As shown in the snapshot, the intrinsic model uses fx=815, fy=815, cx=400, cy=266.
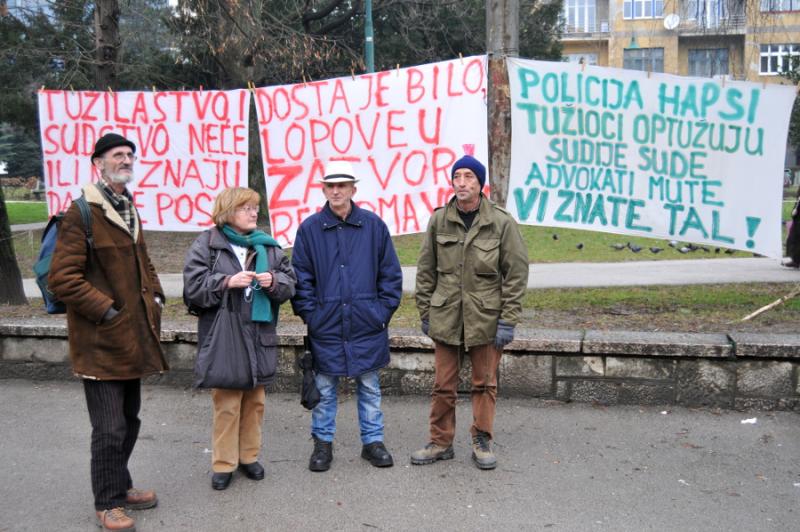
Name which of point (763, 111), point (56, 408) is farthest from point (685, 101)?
point (56, 408)

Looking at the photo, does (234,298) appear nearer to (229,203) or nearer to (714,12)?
(229,203)

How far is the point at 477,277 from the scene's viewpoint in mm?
4469

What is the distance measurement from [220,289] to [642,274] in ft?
24.7

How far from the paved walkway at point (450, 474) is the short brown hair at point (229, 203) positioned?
140 centimetres

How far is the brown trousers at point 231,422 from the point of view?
425cm

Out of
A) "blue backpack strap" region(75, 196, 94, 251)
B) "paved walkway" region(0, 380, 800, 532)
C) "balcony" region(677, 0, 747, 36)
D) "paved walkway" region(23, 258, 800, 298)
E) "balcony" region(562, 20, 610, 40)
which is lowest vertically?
"paved walkway" region(0, 380, 800, 532)

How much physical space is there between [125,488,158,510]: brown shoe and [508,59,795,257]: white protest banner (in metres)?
3.46

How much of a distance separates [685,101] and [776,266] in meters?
6.10

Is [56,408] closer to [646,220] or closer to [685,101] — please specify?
[646,220]

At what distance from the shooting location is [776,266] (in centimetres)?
1129

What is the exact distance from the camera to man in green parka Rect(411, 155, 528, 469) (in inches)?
174

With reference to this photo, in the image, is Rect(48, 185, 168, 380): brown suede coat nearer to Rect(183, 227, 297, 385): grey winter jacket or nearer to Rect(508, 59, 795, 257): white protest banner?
Rect(183, 227, 297, 385): grey winter jacket

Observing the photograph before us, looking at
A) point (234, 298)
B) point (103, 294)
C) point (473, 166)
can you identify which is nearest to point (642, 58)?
point (473, 166)

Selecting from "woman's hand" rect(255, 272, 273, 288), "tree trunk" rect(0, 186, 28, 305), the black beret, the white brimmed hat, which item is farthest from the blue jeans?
"tree trunk" rect(0, 186, 28, 305)
